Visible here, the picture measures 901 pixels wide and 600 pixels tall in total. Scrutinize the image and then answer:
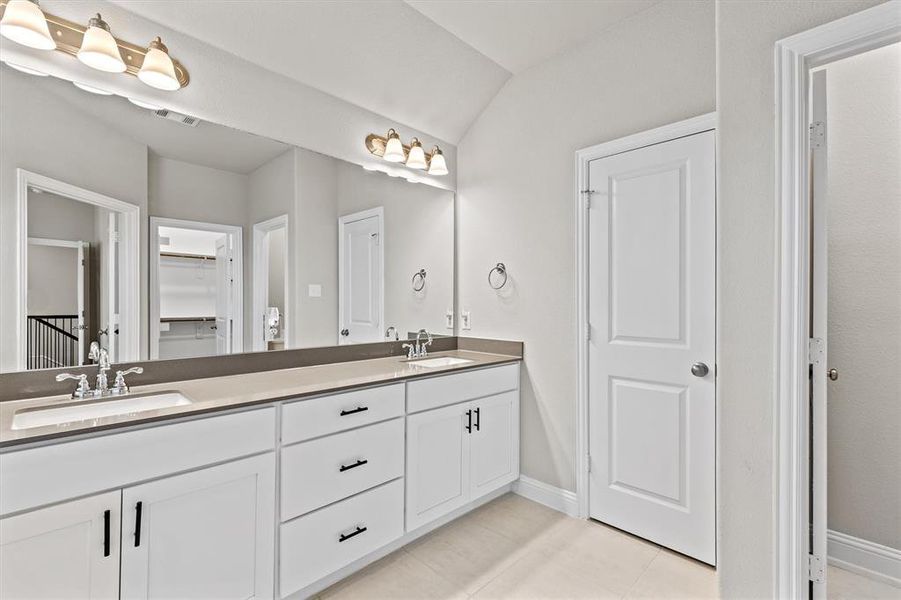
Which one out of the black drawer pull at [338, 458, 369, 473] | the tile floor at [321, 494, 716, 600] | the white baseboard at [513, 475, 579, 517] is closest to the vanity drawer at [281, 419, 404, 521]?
the black drawer pull at [338, 458, 369, 473]

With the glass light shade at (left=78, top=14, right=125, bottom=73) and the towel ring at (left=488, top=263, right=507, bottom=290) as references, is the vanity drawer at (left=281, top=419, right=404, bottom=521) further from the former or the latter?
the glass light shade at (left=78, top=14, right=125, bottom=73)

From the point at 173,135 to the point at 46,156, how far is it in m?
0.46

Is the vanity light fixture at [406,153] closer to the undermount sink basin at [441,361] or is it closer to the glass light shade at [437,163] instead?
the glass light shade at [437,163]

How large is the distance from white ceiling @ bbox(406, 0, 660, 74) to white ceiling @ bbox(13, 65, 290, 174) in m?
1.11

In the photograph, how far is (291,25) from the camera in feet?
6.77

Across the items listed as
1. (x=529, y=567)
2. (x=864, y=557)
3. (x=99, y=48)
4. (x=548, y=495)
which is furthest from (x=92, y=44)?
(x=864, y=557)

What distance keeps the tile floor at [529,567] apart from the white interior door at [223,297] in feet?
3.94

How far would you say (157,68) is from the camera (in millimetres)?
1712

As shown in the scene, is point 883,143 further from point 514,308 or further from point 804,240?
point 514,308

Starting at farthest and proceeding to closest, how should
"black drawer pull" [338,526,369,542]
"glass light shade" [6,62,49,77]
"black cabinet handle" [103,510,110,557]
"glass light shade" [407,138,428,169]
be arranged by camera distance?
"glass light shade" [407,138,428,169]
"black drawer pull" [338,526,369,542]
"glass light shade" [6,62,49,77]
"black cabinet handle" [103,510,110,557]

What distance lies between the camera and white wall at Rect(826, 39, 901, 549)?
1917 mm

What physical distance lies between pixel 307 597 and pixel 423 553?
22.9 inches

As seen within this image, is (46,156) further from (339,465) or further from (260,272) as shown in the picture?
(339,465)

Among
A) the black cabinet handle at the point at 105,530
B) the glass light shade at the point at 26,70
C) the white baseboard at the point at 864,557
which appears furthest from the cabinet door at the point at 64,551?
the white baseboard at the point at 864,557
